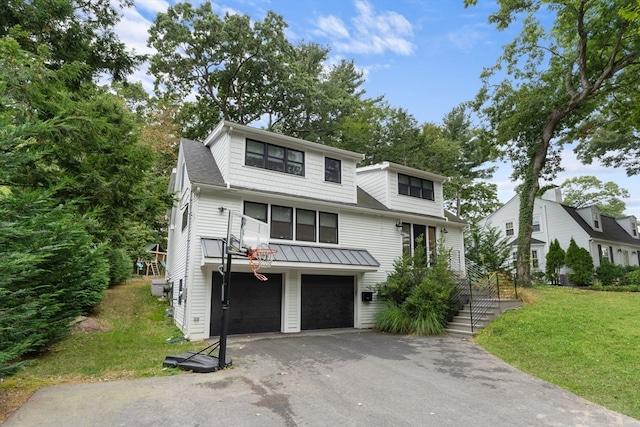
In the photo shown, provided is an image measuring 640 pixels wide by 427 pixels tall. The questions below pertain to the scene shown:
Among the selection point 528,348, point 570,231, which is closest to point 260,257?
point 528,348

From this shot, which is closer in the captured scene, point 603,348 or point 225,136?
point 603,348

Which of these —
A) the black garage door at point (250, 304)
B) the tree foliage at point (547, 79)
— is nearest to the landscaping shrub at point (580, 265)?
the tree foliage at point (547, 79)

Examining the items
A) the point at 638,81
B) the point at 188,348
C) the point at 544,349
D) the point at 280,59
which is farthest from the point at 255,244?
the point at 280,59

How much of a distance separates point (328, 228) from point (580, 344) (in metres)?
7.92

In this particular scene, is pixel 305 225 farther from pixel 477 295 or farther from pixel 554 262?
pixel 554 262

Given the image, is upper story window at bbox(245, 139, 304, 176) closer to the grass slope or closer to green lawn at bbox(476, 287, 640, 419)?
the grass slope

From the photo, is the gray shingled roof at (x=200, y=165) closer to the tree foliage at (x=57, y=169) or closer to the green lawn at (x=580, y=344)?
the tree foliage at (x=57, y=169)

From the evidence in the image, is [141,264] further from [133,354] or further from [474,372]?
[474,372]

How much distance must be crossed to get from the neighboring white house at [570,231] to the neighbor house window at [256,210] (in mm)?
20388

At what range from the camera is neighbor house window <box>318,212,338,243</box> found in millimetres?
12656

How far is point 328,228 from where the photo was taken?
1284cm

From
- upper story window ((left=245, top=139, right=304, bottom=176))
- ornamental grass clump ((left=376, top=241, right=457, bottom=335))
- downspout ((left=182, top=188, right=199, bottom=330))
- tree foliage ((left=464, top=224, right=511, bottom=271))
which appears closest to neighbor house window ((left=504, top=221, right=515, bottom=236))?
tree foliage ((left=464, top=224, right=511, bottom=271))

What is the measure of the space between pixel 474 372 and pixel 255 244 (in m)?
5.54

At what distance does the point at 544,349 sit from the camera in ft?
27.3
